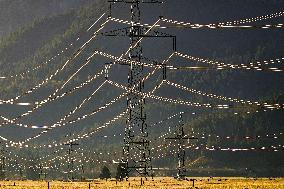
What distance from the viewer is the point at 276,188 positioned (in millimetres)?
42625

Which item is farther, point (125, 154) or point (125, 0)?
point (125, 0)

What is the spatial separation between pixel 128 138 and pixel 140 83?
224 inches

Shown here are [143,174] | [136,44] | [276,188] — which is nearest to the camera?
[276,188]

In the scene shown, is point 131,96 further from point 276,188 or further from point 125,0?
point 276,188

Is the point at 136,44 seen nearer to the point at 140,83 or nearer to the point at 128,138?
the point at 140,83

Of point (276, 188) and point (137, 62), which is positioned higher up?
point (137, 62)

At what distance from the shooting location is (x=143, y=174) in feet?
207

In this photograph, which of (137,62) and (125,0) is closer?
(137,62)

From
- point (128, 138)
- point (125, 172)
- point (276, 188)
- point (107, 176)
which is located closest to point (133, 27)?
point (128, 138)

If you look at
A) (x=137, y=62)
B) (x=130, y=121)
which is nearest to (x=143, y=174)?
(x=130, y=121)

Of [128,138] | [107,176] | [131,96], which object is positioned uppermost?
[131,96]

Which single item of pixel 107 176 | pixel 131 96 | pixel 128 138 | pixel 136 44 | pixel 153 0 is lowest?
pixel 107 176

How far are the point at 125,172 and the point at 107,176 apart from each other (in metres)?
24.2

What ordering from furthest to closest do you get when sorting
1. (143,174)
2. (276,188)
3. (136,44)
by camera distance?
1. (143,174)
2. (136,44)
3. (276,188)
